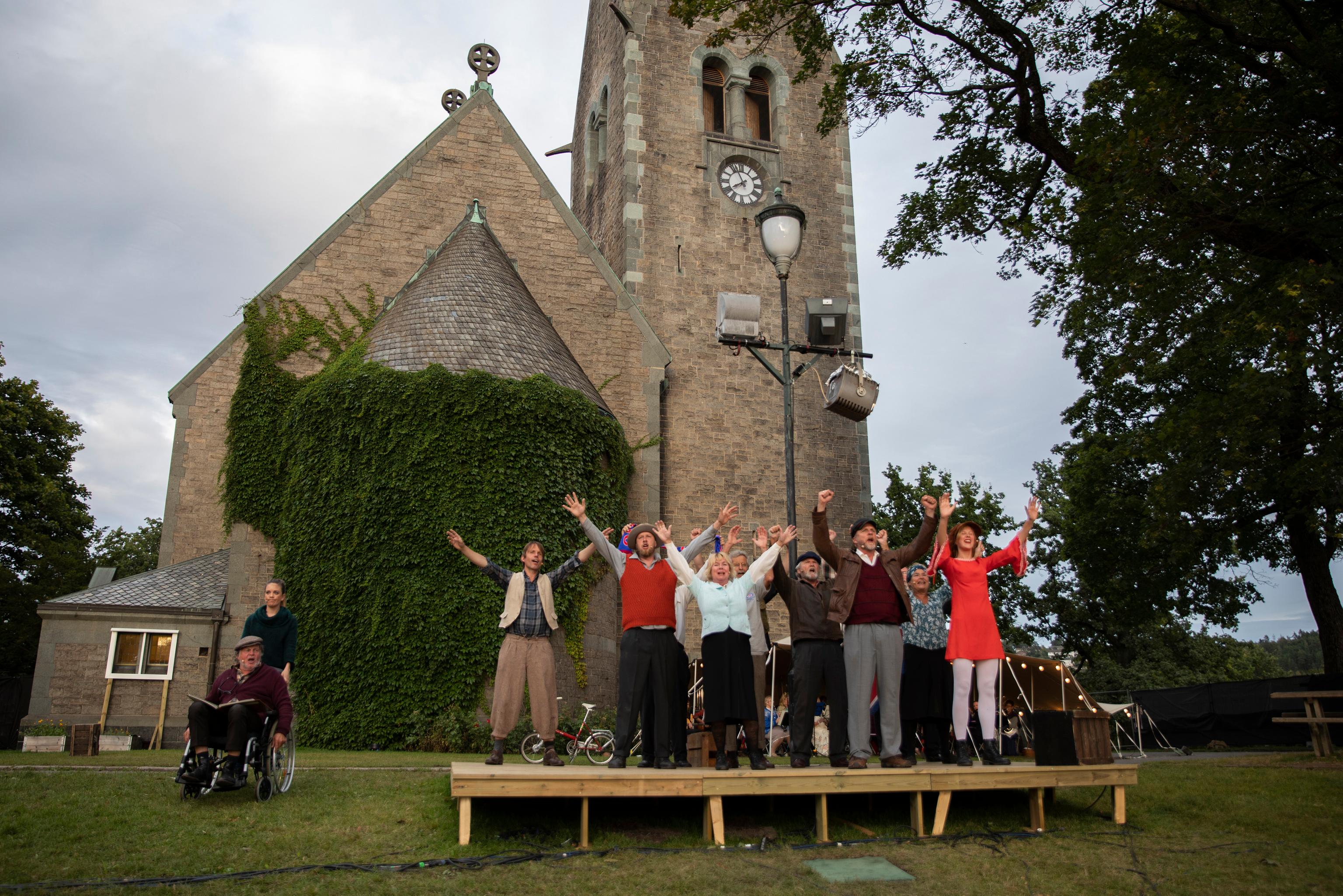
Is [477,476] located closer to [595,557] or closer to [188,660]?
[595,557]

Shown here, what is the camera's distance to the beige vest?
8438 mm

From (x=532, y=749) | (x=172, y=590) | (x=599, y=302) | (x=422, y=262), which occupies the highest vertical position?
(x=422, y=262)

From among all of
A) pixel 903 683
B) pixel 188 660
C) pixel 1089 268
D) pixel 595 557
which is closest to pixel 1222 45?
pixel 1089 268

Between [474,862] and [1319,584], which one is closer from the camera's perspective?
[474,862]

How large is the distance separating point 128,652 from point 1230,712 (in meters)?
21.9

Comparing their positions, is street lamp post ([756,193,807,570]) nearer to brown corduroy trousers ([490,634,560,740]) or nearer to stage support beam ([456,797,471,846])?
brown corduroy trousers ([490,634,560,740])

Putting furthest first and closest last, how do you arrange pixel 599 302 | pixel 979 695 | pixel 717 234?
pixel 717 234, pixel 599 302, pixel 979 695

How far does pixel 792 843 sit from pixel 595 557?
1040cm

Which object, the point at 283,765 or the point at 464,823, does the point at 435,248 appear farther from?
the point at 464,823

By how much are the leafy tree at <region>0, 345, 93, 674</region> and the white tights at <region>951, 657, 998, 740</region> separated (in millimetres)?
30903

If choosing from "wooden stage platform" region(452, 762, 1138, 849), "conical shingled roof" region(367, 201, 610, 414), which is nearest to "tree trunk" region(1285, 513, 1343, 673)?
"conical shingled roof" region(367, 201, 610, 414)

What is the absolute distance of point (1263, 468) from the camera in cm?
1809

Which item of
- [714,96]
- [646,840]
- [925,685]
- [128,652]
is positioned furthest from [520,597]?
[714,96]

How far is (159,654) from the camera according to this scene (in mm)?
16688
